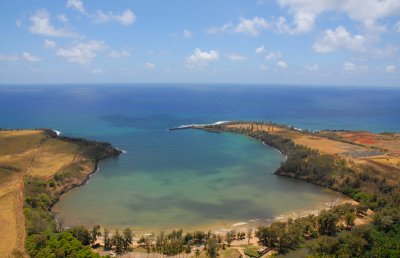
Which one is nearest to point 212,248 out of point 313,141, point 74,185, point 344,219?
point 344,219

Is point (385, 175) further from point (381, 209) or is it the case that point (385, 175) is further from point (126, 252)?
point (126, 252)

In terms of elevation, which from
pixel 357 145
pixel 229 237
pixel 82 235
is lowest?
pixel 229 237

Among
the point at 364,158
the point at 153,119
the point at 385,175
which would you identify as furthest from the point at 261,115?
the point at 385,175

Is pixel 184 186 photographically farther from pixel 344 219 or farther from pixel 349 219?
pixel 349 219

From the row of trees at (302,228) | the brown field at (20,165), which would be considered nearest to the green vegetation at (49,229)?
the brown field at (20,165)

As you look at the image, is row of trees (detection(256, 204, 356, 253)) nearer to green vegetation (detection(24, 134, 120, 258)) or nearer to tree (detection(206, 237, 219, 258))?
tree (detection(206, 237, 219, 258))

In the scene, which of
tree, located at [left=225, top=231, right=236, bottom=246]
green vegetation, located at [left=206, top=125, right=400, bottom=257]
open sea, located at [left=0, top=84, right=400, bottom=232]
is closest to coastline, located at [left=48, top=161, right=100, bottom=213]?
open sea, located at [left=0, top=84, right=400, bottom=232]

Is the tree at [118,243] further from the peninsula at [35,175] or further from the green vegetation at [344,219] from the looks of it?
the green vegetation at [344,219]

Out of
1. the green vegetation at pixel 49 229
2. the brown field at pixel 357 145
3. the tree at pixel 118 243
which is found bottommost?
the tree at pixel 118 243
